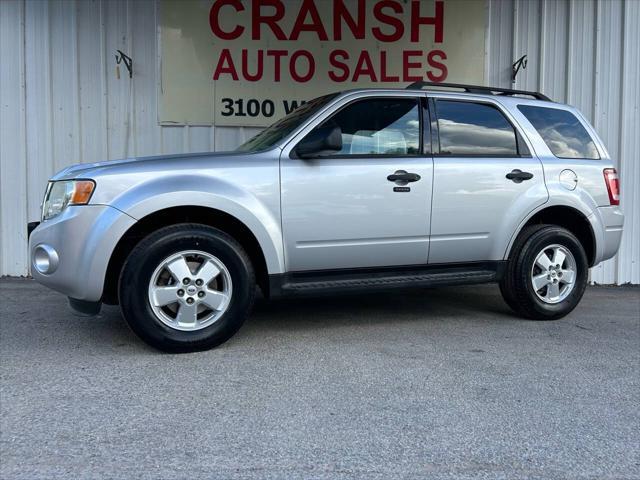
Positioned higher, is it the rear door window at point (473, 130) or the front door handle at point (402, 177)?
the rear door window at point (473, 130)

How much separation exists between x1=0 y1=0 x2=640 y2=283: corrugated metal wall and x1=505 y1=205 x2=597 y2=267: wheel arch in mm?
2435

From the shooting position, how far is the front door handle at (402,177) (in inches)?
170

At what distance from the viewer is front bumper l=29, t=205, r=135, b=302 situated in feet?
12.1

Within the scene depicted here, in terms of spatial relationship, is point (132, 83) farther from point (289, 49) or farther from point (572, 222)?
point (572, 222)

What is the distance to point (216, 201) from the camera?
12.8 ft

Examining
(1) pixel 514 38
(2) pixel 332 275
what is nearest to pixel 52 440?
(2) pixel 332 275

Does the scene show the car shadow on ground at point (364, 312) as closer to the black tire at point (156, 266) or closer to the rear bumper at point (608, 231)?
the black tire at point (156, 266)

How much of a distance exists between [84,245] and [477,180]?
3.04m

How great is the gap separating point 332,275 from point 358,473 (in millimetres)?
2058

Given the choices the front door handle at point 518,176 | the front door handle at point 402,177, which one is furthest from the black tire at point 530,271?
the front door handle at point 402,177

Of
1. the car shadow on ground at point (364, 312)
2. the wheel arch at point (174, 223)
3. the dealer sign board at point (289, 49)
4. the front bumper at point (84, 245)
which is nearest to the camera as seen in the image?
the front bumper at point (84, 245)

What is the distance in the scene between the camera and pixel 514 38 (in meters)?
7.29

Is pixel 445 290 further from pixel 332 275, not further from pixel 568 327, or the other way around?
pixel 332 275

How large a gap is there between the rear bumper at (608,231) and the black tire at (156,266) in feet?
10.7
